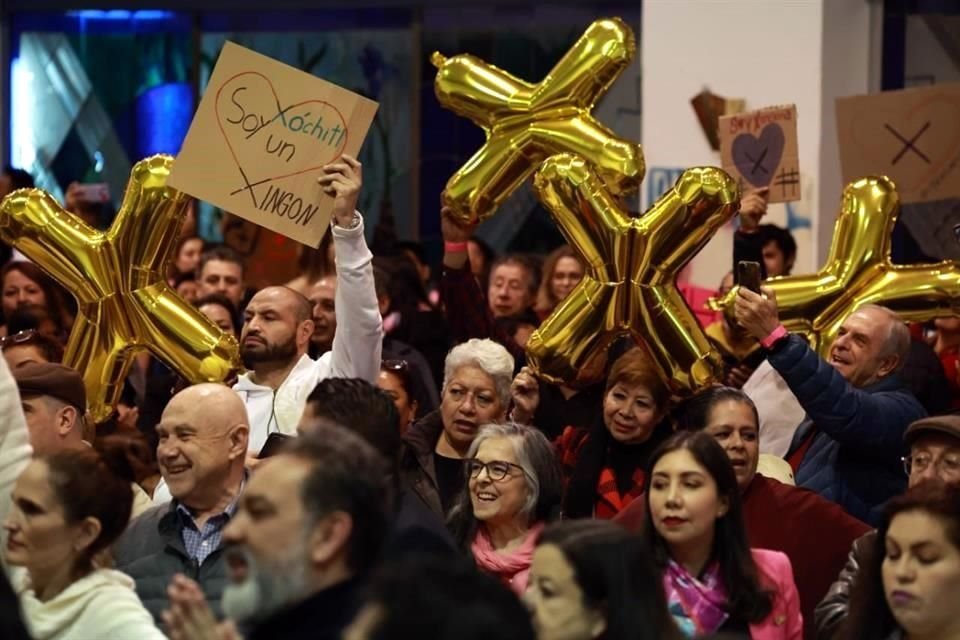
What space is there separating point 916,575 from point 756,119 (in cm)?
326

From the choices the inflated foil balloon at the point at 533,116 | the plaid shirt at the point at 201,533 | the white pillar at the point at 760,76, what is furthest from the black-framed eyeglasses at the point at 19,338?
the white pillar at the point at 760,76

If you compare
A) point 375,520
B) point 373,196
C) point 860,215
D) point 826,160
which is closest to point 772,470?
point 860,215

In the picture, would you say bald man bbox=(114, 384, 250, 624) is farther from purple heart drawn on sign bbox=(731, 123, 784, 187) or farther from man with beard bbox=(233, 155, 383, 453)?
purple heart drawn on sign bbox=(731, 123, 784, 187)

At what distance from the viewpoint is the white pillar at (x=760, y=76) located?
8766 mm

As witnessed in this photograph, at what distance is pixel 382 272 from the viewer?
7723 millimetres

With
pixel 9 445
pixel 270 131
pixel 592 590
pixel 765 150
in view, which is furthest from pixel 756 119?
pixel 592 590

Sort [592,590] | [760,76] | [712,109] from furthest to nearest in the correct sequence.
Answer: [712,109]
[760,76]
[592,590]

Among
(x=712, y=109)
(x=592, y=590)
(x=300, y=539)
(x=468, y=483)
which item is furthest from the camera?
(x=712, y=109)

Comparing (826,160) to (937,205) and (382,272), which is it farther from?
(382,272)

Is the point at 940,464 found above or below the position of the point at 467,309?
below

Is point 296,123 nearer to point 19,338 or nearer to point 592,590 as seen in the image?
point 19,338

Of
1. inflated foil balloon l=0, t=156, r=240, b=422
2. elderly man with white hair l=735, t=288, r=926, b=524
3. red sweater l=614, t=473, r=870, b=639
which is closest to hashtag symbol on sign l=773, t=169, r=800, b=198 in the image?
elderly man with white hair l=735, t=288, r=926, b=524

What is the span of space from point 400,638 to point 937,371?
4.38 m

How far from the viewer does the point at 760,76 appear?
29.3 ft
